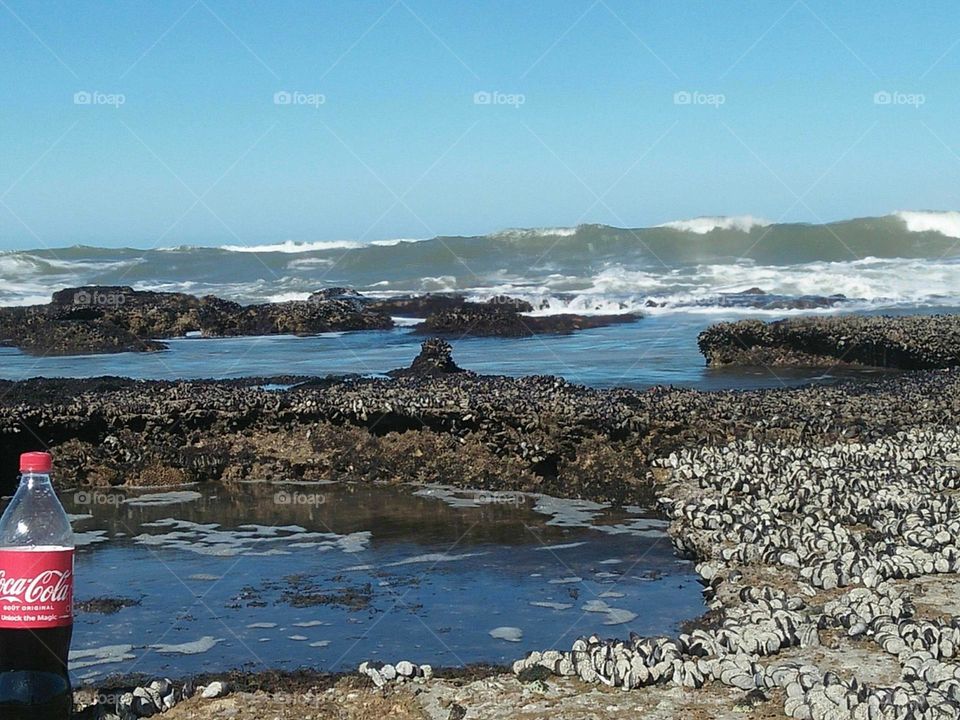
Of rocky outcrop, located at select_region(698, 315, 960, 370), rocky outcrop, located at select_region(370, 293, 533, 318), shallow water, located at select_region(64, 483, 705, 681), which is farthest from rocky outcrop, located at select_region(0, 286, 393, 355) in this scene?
shallow water, located at select_region(64, 483, 705, 681)

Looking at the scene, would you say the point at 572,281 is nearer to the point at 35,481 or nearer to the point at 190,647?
the point at 190,647

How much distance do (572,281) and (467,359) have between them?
20.6 meters

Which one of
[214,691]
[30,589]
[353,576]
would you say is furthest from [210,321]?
[30,589]

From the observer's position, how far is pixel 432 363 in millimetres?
14062

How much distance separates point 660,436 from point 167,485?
13.9 ft

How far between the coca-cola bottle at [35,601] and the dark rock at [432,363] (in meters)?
9.69

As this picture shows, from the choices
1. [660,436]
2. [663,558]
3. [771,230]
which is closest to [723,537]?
[663,558]

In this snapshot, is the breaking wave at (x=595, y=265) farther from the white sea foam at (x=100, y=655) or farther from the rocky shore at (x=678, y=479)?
the white sea foam at (x=100, y=655)

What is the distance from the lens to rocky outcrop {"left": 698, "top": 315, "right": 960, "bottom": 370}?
609 inches

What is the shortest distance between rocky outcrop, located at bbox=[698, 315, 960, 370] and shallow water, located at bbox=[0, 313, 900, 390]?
527 millimetres

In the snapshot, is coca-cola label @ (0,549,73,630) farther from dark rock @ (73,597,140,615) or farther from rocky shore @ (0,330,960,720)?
dark rock @ (73,597,140,615)

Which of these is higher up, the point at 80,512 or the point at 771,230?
the point at 771,230

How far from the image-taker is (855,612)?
523 cm

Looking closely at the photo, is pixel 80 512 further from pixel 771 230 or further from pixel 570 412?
pixel 771 230
